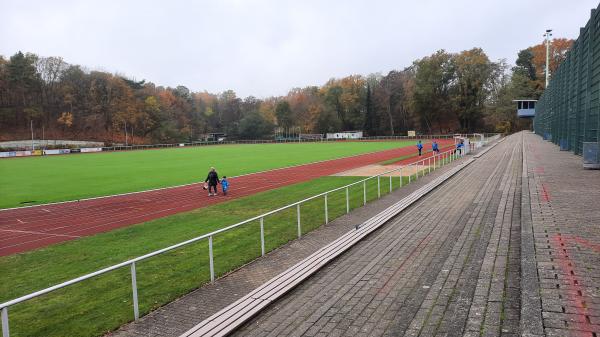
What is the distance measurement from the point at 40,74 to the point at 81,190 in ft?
353

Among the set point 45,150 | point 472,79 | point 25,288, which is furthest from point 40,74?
point 25,288

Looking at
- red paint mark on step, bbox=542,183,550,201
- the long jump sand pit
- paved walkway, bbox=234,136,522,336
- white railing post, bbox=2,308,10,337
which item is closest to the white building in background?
the long jump sand pit

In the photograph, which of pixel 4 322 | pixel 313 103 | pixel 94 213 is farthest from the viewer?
pixel 313 103

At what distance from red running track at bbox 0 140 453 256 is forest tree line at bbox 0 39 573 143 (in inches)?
3109

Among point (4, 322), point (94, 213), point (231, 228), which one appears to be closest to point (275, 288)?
point (231, 228)

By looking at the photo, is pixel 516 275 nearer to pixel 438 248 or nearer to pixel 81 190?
pixel 438 248

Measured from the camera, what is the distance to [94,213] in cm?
1745

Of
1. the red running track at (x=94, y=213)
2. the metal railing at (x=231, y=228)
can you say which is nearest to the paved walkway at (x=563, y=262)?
the metal railing at (x=231, y=228)

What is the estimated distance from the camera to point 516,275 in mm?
6699

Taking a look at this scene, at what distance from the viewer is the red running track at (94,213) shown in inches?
542

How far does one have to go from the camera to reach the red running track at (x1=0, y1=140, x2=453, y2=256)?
542 inches

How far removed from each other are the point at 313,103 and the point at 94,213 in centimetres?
11487

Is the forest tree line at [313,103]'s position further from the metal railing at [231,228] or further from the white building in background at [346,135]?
the metal railing at [231,228]

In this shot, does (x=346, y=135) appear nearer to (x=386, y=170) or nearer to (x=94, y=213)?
(x=386, y=170)
